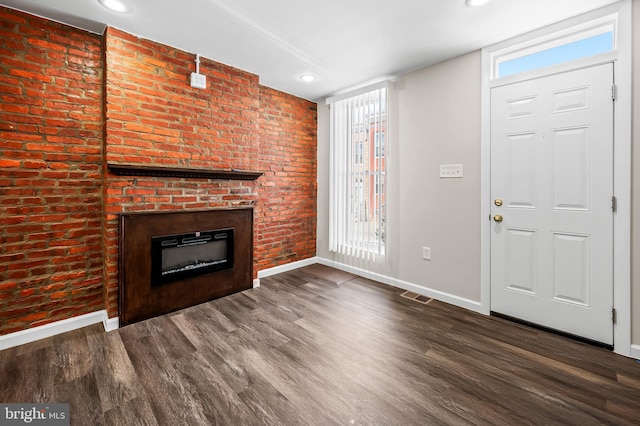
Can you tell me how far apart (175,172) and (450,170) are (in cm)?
284

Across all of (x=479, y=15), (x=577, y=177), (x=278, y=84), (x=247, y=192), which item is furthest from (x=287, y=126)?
(x=577, y=177)

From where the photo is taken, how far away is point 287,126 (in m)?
4.03

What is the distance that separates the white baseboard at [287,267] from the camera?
383cm

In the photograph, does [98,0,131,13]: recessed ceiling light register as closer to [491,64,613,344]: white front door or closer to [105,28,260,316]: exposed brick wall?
[105,28,260,316]: exposed brick wall

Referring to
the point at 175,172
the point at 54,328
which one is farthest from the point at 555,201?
the point at 54,328

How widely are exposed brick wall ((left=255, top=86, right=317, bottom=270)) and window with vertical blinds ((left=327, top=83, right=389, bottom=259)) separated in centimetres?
42

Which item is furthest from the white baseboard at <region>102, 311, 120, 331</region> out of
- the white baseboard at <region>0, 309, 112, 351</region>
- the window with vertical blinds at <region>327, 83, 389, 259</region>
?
the window with vertical blinds at <region>327, 83, 389, 259</region>

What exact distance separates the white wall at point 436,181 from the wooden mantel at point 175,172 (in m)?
1.86

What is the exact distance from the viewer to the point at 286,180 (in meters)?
4.08

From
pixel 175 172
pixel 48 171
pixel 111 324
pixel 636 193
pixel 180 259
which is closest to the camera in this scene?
pixel 636 193

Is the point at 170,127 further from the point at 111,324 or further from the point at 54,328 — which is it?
the point at 54,328

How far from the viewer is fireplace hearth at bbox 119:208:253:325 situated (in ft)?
8.15

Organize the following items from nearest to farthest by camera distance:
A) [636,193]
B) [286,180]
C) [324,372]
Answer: [324,372] < [636,193] < [286,180]

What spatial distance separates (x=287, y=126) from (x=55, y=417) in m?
3.63
